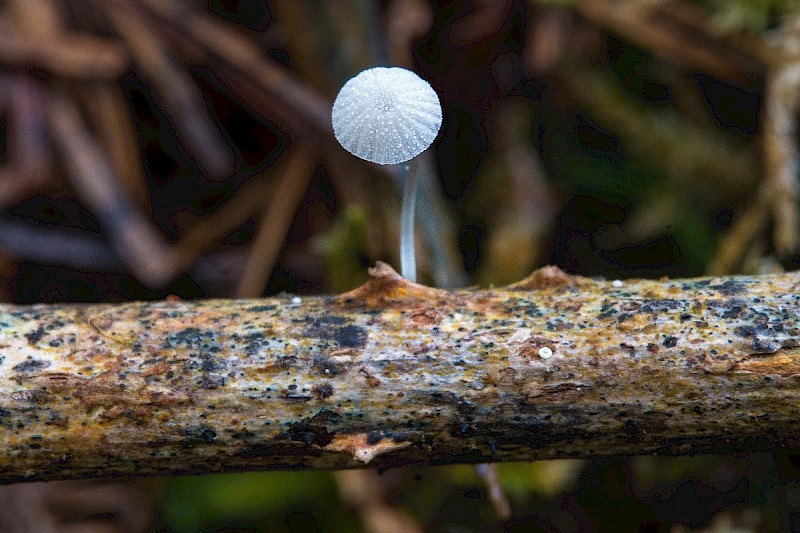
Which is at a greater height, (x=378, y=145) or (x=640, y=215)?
(x=640, y=215)

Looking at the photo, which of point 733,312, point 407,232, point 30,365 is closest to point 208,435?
point 30,365

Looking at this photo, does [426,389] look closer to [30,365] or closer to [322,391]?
[322,391]

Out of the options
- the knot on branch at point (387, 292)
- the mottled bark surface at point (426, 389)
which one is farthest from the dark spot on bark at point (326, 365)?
the knot on branch at point (387, 292)

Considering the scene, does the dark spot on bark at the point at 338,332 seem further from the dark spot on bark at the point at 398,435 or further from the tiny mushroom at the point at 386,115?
the tiny mushroom at the point at 386,115

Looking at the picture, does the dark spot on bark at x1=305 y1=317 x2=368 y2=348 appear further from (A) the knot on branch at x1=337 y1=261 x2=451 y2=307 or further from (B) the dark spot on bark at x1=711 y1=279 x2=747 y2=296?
(B) the dark spot on bark at x1=711 y1=279 x2=747 y2=296

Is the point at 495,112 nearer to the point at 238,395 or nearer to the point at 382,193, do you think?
the point at 382,193

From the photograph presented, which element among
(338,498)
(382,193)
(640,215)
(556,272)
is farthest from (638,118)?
(338,498)

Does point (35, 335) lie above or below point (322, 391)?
above
